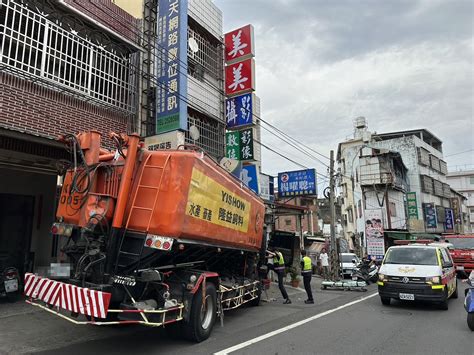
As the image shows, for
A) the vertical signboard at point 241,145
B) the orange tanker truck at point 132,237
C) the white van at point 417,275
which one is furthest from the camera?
the vertical signboard at point 241,145

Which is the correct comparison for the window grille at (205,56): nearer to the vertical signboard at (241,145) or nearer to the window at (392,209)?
the vertical signboard at (241,145)

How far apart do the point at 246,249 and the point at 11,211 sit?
6.29m

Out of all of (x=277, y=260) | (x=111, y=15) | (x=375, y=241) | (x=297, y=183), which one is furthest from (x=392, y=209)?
(x=111, y=15)

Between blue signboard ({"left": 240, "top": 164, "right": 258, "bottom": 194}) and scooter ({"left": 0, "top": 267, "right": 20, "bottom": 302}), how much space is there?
843cm

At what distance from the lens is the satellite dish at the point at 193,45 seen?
46.2ft

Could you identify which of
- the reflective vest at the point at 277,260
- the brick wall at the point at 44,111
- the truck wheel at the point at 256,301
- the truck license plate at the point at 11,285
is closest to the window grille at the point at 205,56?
the brick wall at the point at 44,111

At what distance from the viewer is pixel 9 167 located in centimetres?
943

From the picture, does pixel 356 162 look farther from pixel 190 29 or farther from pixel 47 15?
pixel 47 15

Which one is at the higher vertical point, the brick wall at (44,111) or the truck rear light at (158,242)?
the brick wall at (44,111)

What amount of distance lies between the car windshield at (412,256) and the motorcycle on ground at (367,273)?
6.29 meters

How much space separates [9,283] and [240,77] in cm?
993

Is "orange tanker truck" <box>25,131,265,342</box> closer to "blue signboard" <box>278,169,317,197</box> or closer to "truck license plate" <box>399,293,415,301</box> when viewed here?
"truck license plate" <box>399,293,415,301</box>

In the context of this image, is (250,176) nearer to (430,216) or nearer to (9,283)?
(9,283)

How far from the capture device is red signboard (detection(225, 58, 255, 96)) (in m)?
13.9
